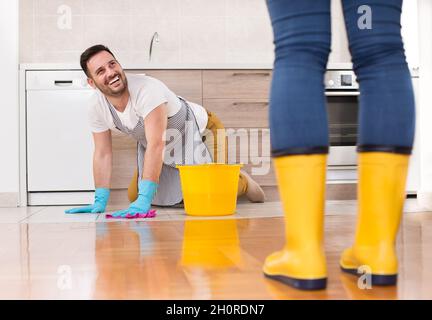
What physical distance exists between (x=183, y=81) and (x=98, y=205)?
3.40 feet

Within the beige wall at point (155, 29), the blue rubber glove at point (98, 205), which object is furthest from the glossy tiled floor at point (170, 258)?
the beige wall at point (155, 29)

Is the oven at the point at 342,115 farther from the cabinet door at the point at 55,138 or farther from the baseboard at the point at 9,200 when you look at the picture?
the baseboard at the point at 9,200

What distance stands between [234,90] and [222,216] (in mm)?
1192

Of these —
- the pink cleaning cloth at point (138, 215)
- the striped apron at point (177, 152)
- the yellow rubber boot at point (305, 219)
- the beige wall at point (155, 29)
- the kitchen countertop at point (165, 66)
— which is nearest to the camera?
the yellow rubber boot at point (305, 219)

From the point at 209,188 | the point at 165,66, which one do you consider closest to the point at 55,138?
the point at 165,66

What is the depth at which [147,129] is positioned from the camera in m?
2.80

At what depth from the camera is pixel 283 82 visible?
3.44 ft

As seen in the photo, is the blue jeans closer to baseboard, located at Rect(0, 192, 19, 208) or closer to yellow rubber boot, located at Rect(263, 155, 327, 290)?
yellow rubber boot, located at Rect(263, 155, 327, 290)

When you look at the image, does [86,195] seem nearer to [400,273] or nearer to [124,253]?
[124,253]

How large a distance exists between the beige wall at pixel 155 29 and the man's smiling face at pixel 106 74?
4.66 ft

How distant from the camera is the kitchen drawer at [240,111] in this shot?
3.64 meters

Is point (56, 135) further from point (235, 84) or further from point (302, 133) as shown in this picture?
Answer: point (302, 133)

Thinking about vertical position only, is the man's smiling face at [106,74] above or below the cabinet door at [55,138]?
above

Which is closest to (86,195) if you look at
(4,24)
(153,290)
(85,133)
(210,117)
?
(85,133)
